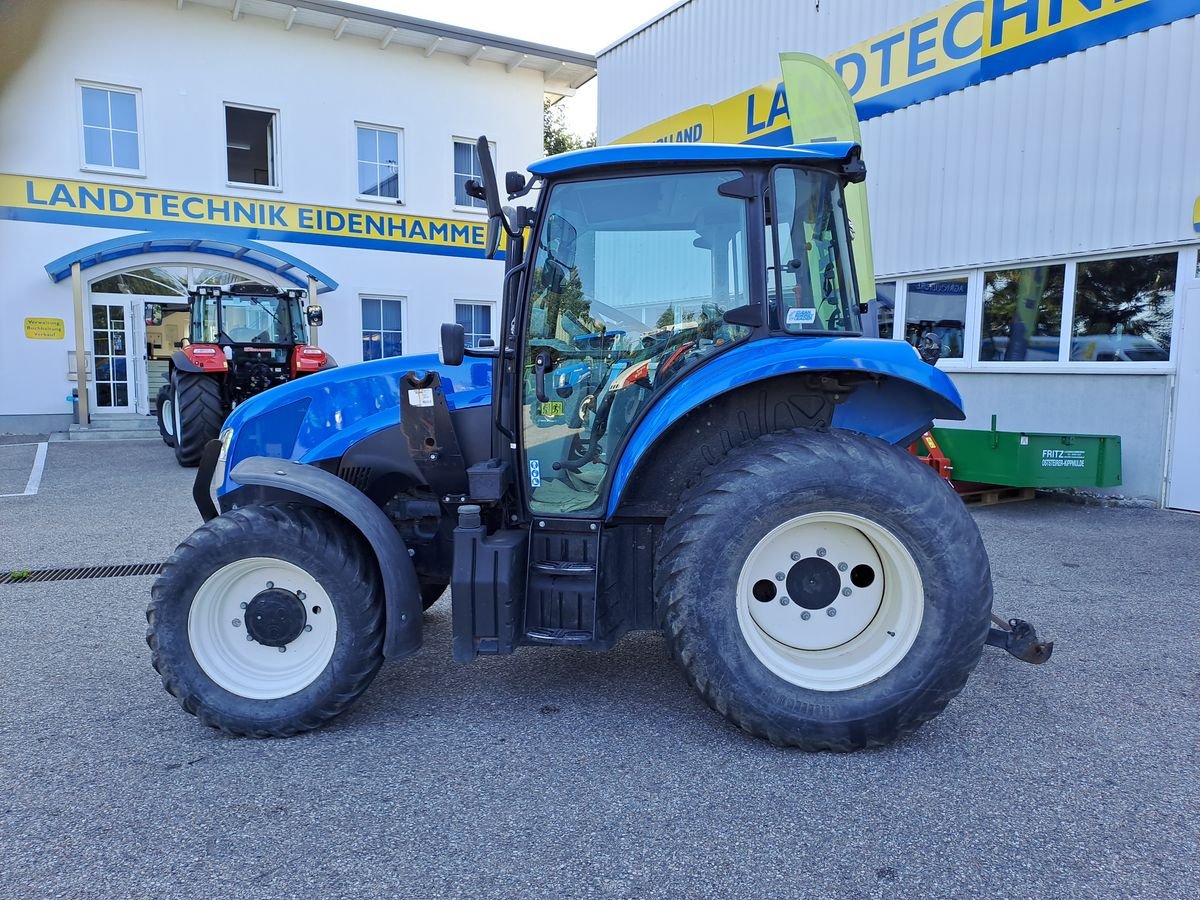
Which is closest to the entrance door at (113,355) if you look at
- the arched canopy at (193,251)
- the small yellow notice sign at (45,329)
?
the small yellow notice sign at (45,329)

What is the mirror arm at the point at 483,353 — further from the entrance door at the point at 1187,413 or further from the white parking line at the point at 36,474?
the white parking line at the point at 36,474

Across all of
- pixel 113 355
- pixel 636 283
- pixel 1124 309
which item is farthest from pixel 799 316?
pixel 113 355

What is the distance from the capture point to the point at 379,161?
618 inches

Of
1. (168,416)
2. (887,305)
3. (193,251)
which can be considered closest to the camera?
(887,305)

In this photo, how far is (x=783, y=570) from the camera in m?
2.97

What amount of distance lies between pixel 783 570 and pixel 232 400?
Answer: 1010 cm

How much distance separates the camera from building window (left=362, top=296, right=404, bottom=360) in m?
15.7

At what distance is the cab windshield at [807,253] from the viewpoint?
295cm

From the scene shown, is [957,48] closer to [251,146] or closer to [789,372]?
[789,372]

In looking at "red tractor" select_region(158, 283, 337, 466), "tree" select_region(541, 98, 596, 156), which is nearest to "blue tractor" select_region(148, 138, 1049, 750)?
"red tractor" select_region(158, 283, 337, 466)

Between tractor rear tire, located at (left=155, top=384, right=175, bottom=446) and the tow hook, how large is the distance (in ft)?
37.0

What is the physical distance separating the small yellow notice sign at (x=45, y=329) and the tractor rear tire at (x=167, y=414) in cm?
286

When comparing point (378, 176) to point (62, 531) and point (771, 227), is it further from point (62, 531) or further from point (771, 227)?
point (771, 227)

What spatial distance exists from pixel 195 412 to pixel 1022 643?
31.4 feet
